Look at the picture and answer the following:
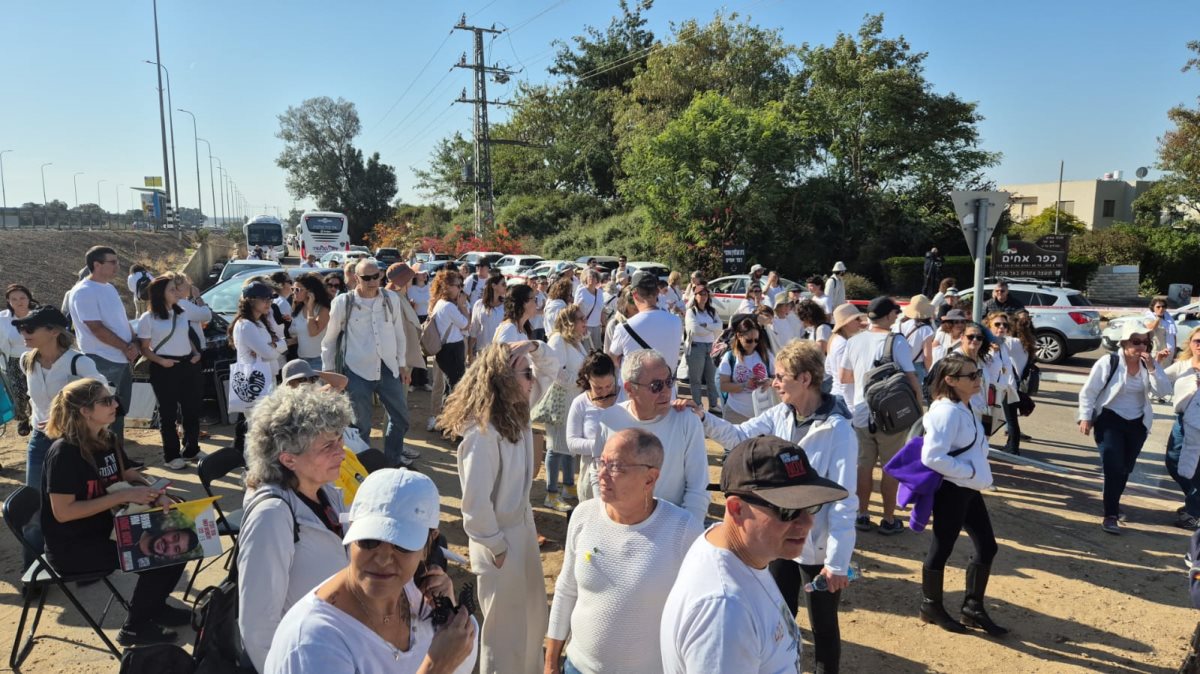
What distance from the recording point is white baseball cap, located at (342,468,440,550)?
164 centimetres

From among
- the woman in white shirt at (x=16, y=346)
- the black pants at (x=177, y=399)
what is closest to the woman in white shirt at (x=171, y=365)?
the black pants at (x=177, y=399)

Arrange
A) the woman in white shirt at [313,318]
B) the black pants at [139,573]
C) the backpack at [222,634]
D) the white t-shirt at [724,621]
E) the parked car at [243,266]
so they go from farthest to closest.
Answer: the parked car at [243,266], the woman in white shirt at [313,318], the black pants at [139,573], the backpack at [222,634], the white t-shirt at [724,621]

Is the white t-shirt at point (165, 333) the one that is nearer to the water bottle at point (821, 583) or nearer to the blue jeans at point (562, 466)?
the blue jeans at point (562, 466)

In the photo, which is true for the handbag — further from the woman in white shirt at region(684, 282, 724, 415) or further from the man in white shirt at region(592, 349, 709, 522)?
the woman in white shirt at region(684, 282, 724, 415)

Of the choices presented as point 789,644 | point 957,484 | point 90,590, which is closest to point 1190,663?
point 957,484

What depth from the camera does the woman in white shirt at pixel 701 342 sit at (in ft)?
27.5

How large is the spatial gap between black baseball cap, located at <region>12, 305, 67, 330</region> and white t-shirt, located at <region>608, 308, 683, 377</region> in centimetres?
402

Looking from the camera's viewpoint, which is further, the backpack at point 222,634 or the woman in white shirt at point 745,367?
the woman in white shirt at point 745,367

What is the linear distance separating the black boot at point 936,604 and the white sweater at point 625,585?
7.75 ft

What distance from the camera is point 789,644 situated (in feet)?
6.08

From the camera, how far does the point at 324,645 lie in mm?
1575

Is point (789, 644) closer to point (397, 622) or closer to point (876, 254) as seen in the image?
point (397, 622)

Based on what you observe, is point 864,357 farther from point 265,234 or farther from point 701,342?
point 265,234

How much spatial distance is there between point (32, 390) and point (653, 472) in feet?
16.0
